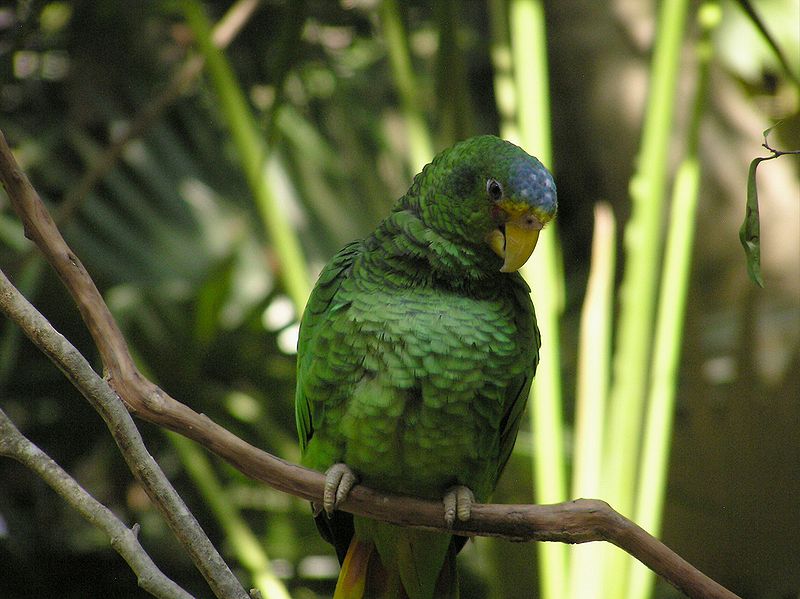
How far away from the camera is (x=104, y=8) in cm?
168

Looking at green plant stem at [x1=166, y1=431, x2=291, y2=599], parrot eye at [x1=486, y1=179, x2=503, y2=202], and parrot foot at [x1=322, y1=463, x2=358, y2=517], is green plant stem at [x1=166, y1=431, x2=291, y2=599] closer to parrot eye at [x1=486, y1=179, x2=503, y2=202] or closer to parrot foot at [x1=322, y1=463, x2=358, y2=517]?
parrot foot at [x1=322, y1=463, x2=358, y2=517]

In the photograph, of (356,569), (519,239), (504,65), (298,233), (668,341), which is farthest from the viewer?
(298,233)

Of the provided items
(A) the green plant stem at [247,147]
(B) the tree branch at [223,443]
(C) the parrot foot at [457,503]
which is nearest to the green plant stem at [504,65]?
(A) the green plant stem at [247,147]

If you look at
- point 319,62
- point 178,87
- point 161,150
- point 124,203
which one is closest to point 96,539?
point 124,203

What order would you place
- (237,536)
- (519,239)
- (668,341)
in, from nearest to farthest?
1. (519,239)
2. (668,341)
3. (237,536)

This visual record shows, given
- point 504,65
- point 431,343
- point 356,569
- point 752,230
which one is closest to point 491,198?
point 431,343

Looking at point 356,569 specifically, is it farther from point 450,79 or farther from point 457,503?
point 450,79

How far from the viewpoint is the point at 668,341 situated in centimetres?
128

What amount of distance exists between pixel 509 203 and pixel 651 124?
18.5 inches

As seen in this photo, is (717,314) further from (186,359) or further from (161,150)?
(161,150)

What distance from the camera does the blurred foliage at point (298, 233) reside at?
1.52 meters

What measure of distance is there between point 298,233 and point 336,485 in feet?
3.20

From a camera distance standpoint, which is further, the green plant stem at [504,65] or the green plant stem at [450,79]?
→ the green plant stem at [504,65]

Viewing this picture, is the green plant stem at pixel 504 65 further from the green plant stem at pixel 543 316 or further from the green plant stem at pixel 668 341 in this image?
the green plant stem at pixel 668 341
